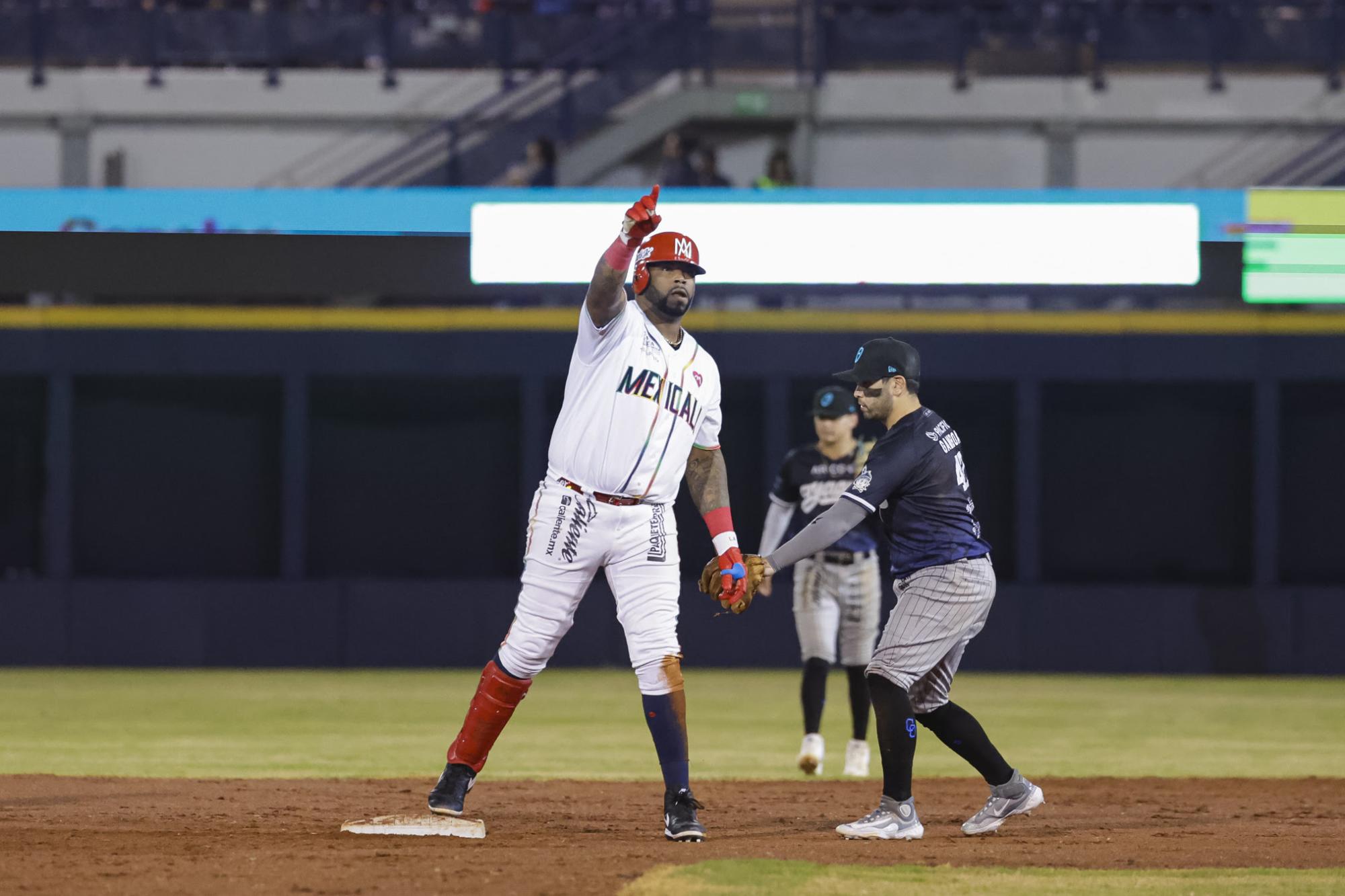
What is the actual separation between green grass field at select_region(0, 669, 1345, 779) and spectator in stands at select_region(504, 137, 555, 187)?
4853mm

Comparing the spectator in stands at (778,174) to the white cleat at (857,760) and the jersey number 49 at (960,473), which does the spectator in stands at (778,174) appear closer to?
the white cleat at (857,760)

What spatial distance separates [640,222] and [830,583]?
3900 millimetres

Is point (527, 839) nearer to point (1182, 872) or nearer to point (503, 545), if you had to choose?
point (1182, 872)

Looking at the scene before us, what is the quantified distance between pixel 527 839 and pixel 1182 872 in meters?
2.25

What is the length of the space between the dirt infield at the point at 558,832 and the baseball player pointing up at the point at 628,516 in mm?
425

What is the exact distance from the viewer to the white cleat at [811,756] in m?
9.01

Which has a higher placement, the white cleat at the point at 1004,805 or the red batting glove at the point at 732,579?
the red batting glove at the point at 732,579

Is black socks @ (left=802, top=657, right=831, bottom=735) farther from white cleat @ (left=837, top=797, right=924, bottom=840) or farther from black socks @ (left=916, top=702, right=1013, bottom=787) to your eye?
white cleat @ (left=837, top=797, right=924, bottom=840)

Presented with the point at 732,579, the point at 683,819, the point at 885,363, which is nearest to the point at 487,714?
the point at 683,819

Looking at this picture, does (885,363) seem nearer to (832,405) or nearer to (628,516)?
(628,516)

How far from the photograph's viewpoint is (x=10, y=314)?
53.2 feet

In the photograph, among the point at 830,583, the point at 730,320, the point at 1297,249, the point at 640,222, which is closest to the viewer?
the point at 640,222

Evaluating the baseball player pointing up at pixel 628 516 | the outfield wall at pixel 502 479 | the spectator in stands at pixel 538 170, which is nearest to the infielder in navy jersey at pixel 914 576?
the baseball player pointing up at pixel 628 516

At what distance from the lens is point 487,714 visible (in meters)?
6.39
